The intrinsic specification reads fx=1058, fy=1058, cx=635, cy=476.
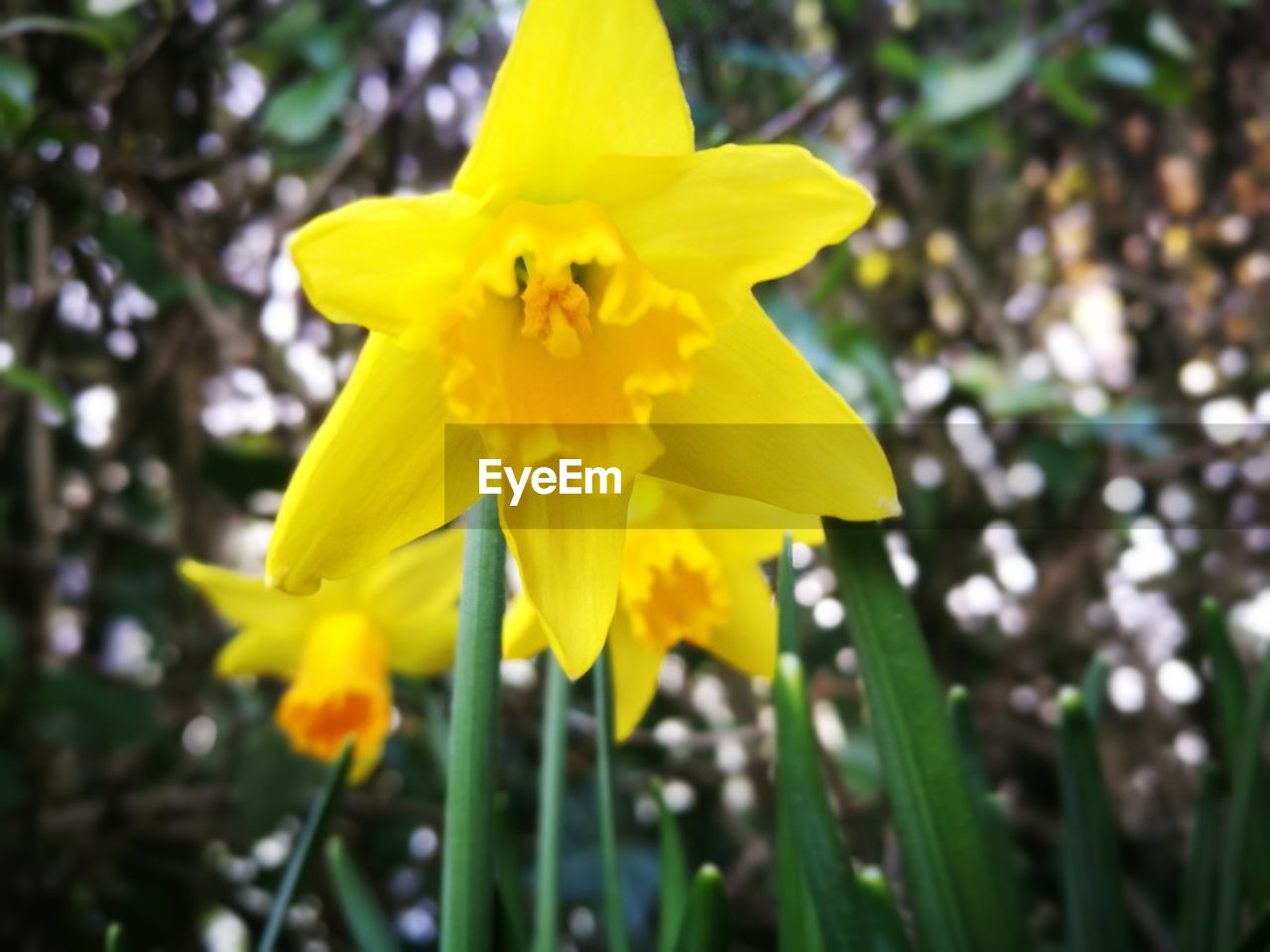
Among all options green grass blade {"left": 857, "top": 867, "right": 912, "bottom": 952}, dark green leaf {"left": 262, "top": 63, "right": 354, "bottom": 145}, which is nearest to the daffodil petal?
dark green leaf {"left": 262, "top": 63, "right": 354, "bottom": 145}

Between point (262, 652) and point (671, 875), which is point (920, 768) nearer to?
point (671, 875)

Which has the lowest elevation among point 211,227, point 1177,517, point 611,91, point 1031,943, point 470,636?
point 1031,943

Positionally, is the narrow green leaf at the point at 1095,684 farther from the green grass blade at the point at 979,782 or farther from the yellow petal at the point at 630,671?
the yellow petal at the point at 630,671

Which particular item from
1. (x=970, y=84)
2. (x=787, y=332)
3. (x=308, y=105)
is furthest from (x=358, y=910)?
(x=970, y=84)

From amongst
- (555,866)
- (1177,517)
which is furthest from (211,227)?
(1177,517)

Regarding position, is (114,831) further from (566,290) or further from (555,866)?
(566,290)

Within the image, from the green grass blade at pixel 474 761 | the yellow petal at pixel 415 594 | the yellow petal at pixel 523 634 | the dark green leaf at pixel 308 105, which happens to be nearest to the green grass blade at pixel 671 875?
the yellow petal at pixel 523 634
